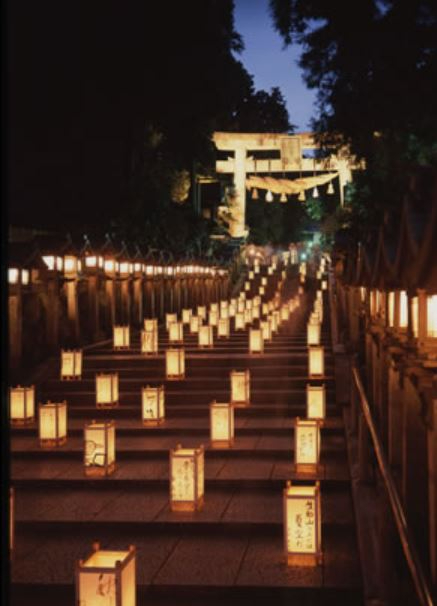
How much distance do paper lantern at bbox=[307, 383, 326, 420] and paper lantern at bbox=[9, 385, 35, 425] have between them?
3.94 meters

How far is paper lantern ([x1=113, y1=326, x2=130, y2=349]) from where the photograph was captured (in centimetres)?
1637

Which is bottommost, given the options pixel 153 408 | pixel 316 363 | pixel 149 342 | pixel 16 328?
pixel 153 408

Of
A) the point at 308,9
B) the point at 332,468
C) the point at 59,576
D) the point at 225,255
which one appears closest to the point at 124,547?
the point at 59,576

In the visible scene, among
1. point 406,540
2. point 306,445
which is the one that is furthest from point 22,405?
point 406,540

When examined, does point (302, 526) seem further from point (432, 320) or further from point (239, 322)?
point (239, 322)

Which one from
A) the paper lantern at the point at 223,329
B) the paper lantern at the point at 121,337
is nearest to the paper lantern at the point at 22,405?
the paper lantern at the point at 121,337

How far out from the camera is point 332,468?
9.18m

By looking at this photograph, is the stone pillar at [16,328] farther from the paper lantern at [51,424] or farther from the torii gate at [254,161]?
the torii gate at [254,161]

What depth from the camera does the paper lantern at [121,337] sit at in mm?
16372

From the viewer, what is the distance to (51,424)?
33.3 ft

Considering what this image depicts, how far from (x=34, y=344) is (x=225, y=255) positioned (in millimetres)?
23098


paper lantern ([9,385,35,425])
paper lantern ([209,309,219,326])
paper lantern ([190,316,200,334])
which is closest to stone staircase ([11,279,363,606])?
paper lantern ([9,385,35,425])

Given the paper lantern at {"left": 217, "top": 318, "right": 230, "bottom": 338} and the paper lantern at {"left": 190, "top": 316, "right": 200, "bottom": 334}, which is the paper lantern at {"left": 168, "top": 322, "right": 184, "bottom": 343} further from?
the paper lantern at {"left": 190, "top": 316, "right": 200, "bottom": 334}

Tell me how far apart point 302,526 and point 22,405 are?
585cm
